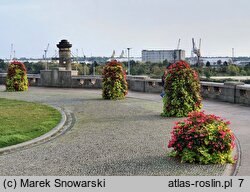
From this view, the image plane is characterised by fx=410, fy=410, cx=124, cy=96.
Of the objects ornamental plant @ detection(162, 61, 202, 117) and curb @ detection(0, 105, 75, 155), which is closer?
curb @ detection(0, 105, 75, 155)

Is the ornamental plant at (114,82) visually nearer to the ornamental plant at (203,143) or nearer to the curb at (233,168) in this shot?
the curb at (233,168)

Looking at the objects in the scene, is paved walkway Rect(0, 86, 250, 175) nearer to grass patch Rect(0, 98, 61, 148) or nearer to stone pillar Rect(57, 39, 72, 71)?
grass patch Rect(0, 98, 61, 148)

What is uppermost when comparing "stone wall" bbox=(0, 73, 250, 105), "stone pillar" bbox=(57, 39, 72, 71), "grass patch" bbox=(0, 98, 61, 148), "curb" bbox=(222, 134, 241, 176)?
"stone pillar" bbox=(57, 39, 72, 71)

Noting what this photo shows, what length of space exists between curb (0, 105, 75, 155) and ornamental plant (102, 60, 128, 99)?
4.39m

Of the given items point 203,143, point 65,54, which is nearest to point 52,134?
point 203,143

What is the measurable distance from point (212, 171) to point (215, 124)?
3.75ft

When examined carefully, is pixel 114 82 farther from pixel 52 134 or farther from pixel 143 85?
pixel 52 134

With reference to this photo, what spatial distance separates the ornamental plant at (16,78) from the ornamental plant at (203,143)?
16.6 metres

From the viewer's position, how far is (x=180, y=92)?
12.8 meters

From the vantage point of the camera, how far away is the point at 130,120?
39.3 ft

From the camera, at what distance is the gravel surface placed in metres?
6.80

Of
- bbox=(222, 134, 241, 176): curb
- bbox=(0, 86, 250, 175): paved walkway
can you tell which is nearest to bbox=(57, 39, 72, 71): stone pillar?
bbox=(0, 86, 250, 175): paved walkway

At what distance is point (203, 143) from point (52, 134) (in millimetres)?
4050

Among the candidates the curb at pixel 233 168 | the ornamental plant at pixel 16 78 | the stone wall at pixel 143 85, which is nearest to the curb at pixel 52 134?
the curb at pixel 233 168
